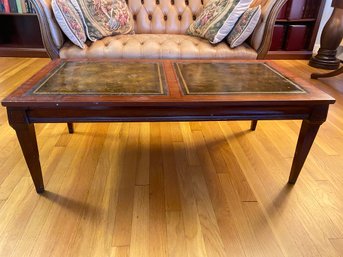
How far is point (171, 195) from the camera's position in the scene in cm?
117

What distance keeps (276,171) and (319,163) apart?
0.26 meters

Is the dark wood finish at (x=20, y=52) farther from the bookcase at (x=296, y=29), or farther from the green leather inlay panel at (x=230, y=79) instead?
the bookcase at (x=296, y=29)

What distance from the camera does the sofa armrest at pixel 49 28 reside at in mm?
1593

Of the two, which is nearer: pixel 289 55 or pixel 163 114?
pixel 163 114

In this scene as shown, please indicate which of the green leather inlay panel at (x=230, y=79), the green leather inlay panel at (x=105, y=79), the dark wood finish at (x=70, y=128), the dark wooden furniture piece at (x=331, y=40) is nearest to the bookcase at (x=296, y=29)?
the dark wooden furniture piece at (x=331, y=40)

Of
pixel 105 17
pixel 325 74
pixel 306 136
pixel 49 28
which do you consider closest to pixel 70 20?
pixel 49 28

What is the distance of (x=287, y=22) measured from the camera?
10.0ft

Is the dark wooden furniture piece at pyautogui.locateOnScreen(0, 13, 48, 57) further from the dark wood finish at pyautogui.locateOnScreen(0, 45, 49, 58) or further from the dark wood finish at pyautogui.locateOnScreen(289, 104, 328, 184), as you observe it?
the dark wood finish at pyautogui.locateOnScreen(289, 104, 328, 184)

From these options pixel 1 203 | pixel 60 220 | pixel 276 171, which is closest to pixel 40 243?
pixel 60 220

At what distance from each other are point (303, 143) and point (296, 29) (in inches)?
94.0

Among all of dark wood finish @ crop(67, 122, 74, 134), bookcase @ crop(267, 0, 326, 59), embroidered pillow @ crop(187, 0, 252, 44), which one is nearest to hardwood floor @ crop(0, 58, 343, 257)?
dark wood finish @ crop(67, 122, 74, 134)

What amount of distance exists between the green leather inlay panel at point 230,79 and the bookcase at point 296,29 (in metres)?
2.01

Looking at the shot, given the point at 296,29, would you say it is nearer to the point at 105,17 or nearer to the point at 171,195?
the point at 105,17

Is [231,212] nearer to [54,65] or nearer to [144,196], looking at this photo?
[144,196]
